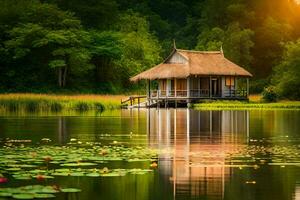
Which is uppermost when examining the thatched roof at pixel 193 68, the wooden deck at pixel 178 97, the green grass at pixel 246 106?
the thatched roof at pixel 193 68

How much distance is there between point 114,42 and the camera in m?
81.3

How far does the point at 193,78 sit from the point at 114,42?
13.6 metres

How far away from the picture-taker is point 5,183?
1404 centimetres

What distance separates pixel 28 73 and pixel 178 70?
17.0 metres

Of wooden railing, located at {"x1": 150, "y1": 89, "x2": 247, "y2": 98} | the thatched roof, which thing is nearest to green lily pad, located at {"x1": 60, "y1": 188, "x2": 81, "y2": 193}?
the thatched roof

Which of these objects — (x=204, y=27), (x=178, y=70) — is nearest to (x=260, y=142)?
(x=178, y=70)

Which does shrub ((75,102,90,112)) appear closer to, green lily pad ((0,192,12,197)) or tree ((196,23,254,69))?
tree ((196,23,254,69))

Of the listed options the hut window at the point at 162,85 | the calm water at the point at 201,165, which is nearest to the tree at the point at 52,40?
the hut window at the point at 162,85

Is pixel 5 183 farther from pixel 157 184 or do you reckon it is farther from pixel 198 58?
pixel 198 58

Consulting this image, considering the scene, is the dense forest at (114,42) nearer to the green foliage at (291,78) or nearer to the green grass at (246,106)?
the green foliage at (291,78)

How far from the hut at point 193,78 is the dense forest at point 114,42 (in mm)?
4531

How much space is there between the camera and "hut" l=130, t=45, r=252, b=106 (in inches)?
2724

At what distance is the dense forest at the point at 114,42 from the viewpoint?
75688 millimetres

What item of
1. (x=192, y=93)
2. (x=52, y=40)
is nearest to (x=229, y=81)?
(x=192, y=93)
